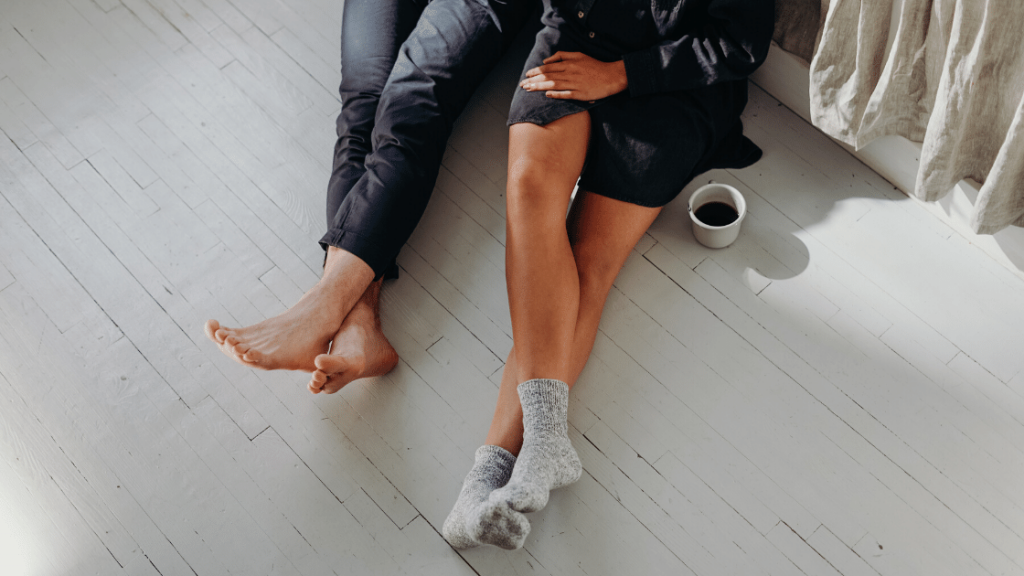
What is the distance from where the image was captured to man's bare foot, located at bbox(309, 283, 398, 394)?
1.42 m

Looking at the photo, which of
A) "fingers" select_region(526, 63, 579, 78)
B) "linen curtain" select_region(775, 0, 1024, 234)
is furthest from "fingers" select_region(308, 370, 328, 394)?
"linen curtain" select_region(775, 0, 1024, 234)

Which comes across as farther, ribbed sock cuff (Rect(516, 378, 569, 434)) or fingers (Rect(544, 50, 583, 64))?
fingers (Rect(544, 50, 583, 64))

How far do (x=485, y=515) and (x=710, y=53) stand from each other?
0.94 m

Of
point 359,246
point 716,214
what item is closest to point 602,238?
point 716,214

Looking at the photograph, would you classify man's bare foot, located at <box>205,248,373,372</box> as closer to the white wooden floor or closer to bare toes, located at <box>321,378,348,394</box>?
bare toes, located at <box>321,378,348,394</box>

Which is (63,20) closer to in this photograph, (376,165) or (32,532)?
(376,165)

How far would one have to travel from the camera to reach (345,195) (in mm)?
1646

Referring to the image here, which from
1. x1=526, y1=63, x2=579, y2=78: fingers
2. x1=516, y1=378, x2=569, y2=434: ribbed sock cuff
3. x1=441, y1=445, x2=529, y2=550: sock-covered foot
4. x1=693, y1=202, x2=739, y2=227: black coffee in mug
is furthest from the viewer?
x1=693, y1=202, x2=739, y2=227: black coffee in mug

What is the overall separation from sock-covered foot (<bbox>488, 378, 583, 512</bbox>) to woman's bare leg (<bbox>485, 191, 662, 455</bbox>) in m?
0.12

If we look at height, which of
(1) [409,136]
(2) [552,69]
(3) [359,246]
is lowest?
(3) [359,246]

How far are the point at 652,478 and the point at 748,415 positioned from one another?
0.23 metres

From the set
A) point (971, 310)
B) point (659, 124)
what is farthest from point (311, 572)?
point (971, 310)

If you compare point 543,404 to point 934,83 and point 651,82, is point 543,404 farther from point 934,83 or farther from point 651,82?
point 934,83

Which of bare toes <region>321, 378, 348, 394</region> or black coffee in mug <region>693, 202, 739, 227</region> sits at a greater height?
black coffee in mug <region>693, 202, 739, 227</region>
